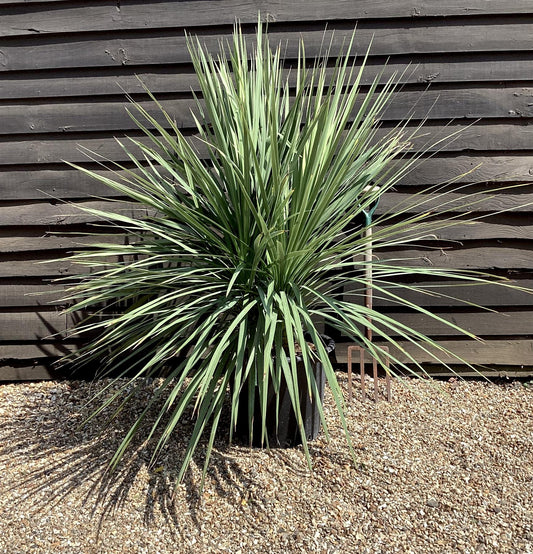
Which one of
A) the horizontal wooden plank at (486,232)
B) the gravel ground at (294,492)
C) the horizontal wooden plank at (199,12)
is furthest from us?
the horizontal wooden plank at (486,232)

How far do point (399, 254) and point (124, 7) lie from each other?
1790 millimetres

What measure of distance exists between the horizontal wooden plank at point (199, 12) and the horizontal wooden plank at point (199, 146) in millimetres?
515

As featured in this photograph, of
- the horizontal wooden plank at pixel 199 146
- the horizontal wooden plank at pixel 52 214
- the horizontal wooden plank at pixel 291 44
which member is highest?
the horizontal wooden plank at pixel 291 44

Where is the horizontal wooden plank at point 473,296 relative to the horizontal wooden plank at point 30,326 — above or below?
above

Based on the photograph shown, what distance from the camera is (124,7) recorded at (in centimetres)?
260

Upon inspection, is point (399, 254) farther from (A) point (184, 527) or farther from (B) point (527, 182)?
(A) point (184, 527)

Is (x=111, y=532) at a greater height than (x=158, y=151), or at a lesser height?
lesser

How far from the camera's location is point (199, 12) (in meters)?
2.58

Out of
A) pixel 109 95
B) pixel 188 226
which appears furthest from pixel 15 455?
pixel 109 95

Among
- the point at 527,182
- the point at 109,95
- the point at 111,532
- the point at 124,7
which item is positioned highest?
the point at 124,7

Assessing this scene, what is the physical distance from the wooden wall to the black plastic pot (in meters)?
0.84

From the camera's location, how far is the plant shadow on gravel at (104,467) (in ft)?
6.06

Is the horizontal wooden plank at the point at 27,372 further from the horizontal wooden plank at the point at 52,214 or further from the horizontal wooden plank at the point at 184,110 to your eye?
the horizontal wooden plank at the point at 184,110

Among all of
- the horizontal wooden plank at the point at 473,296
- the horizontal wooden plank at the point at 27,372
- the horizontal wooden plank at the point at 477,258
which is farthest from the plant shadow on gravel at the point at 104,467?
the horizontal wooden plank at the point at 477,258
